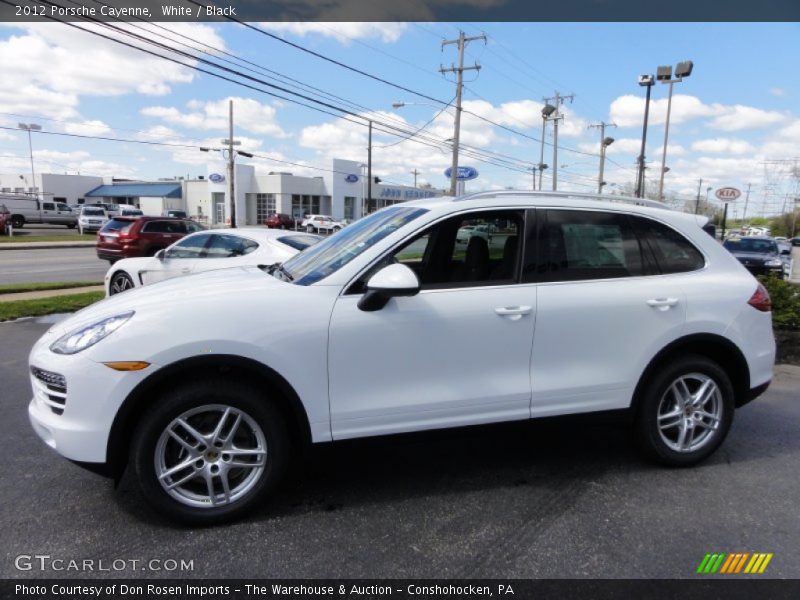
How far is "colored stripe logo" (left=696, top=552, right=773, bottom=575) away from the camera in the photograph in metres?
2.72

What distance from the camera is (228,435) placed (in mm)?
2967

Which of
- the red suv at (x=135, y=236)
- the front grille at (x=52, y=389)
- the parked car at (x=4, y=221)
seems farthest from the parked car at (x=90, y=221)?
the front grille at (x=52, y=389)

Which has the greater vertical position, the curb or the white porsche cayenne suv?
the white porsche cayenne suv

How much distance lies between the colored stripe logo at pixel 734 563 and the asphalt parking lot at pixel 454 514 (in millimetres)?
41

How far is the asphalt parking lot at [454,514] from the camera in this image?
8.98 feet

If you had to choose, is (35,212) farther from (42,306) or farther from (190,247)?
(190,247)

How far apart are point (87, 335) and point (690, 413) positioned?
144 inches

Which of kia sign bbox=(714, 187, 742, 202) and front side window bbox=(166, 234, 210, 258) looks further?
kia sign bbox=(714, 187, 742, 202)

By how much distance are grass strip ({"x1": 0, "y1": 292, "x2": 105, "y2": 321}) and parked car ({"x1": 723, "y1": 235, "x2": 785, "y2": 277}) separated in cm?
1519

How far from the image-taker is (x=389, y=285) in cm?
293

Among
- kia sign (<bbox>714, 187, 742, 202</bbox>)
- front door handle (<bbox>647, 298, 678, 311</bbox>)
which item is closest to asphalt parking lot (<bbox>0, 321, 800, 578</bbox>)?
front door handle (<bbox>647, 298, 678, 311</bbox>)

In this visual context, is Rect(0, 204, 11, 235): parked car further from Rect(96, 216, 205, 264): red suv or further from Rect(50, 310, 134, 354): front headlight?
Rect(50, 310, 134, 354): front headlight

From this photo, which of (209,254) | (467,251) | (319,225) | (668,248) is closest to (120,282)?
(209,254)

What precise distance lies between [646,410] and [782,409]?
2389 millimetres
